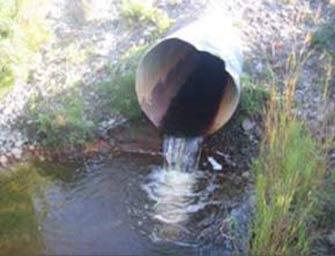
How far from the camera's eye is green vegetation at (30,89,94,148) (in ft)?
20.2

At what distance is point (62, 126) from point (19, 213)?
1161mm

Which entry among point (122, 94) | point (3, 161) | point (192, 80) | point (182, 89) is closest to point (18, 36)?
point (122, 94)

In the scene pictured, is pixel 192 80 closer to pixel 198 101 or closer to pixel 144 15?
pixel 198 101

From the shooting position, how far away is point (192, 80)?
24.1 feet

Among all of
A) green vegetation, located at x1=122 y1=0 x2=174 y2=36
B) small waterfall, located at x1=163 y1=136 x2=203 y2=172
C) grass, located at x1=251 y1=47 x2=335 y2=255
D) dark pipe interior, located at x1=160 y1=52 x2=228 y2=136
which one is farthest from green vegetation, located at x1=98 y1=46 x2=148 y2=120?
grass, located at x1=251 y1=47 x2=335 y2=255

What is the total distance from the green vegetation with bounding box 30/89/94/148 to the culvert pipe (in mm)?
676

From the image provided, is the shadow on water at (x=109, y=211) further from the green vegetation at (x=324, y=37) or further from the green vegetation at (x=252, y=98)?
the green vegetation at (x=324, y=37)

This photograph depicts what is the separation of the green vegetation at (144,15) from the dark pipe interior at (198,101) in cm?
61

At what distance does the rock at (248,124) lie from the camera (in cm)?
638

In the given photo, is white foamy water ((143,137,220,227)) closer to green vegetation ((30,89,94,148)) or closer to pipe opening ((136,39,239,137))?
pipe opening ((136,39,239,137))

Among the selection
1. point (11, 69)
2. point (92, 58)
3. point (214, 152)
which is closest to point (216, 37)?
point (214, 152)

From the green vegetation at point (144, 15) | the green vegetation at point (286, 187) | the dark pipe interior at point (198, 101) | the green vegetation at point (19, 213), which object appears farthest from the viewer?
the green vegetation at point (144, 15)

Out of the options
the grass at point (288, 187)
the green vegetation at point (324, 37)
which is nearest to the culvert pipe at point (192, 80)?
the green vegetation at point (324, 37)

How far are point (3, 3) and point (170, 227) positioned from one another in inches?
115
